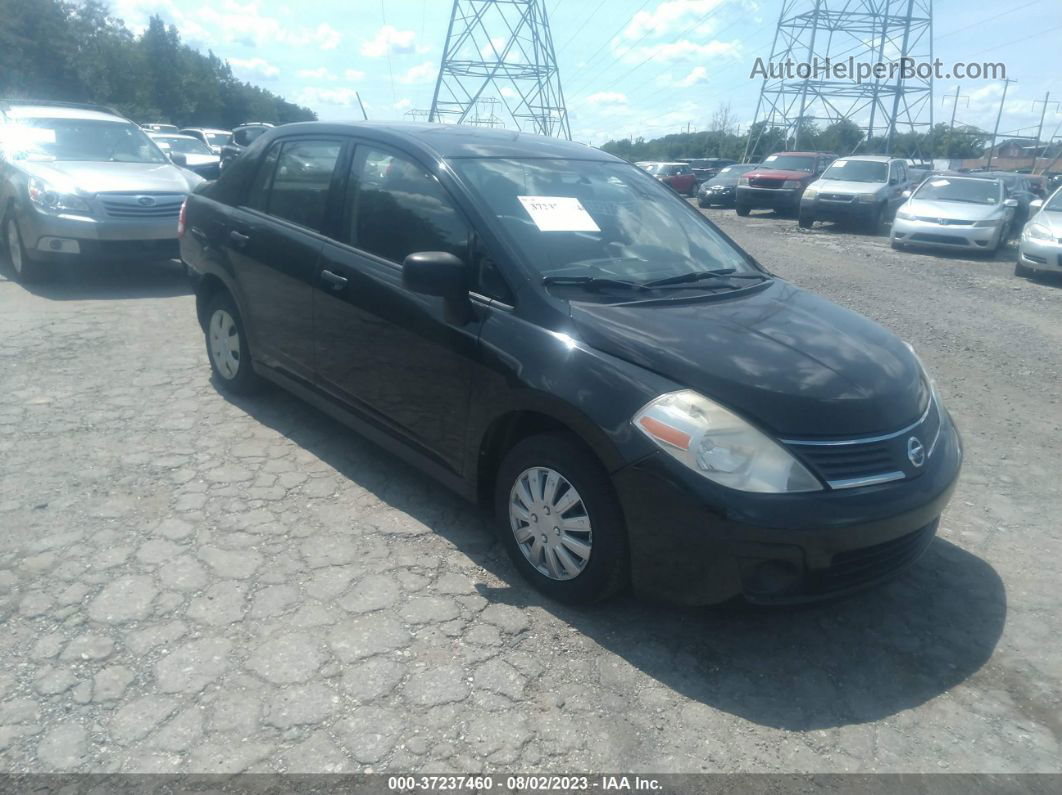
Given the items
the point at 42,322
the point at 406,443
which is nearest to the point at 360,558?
the point at 406,443

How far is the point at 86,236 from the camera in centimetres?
820

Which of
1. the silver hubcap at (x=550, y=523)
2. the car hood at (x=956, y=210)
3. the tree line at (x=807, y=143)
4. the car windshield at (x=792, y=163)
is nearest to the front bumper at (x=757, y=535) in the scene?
the silver hubcap at (x=550, y=523)

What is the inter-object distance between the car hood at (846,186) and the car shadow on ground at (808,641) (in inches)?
657

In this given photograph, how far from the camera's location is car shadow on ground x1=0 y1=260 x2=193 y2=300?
838 cm

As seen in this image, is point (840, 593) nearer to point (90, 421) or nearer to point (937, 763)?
point (937, 763)

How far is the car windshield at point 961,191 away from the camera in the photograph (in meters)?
15.7

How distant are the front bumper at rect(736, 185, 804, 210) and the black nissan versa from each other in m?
18.5

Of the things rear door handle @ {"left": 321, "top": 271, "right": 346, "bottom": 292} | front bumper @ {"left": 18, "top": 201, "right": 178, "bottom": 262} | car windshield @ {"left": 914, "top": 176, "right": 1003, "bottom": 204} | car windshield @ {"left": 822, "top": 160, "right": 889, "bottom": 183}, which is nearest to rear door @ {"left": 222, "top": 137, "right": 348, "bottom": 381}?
rear door handle @ {"left": 321, "top": 271, "right": 346, "bottom": 292}

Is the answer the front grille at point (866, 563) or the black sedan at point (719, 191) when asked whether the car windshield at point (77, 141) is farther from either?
the black sedan at point (719, 191)

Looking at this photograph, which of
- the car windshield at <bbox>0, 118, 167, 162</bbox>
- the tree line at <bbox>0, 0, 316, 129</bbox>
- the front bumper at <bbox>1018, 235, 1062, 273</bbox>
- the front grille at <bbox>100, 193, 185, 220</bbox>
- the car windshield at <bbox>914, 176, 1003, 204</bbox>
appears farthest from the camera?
the tree line at <bbox>0, 0, 316, 129</bbox>

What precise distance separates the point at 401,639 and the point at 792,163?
2289cm

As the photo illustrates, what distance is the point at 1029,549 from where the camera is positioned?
404cm

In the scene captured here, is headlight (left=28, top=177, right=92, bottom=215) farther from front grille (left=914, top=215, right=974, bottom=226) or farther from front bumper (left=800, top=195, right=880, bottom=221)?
front bumper (left=800, top=195, right=880, bottom=221)

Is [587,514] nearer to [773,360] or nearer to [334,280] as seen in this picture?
[773,360]
